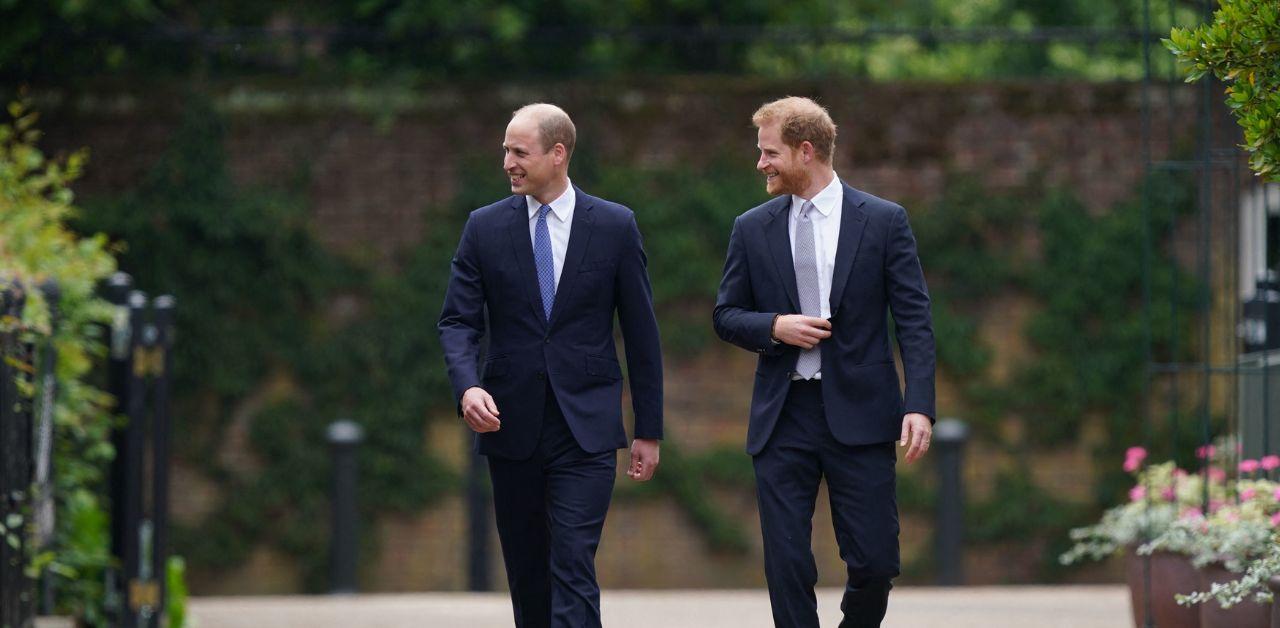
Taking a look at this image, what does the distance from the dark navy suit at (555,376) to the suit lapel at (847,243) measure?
1.79 feet

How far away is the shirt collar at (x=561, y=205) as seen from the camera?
17.1ft

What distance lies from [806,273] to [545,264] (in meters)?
0.73

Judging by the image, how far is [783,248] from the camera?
5.14m

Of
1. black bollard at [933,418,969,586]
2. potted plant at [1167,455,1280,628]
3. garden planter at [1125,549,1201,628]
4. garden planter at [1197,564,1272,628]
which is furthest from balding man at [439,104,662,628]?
black bollard at [933,418,969,586]

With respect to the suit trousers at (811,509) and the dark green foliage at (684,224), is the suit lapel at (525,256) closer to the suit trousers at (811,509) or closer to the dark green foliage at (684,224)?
the suit trousers at (811,509)

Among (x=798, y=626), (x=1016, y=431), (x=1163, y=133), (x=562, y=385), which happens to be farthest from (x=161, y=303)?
(x=1163, y=133)

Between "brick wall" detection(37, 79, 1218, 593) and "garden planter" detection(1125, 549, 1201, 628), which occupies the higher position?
"brick wall" detection(37, 79, 1218, 593)

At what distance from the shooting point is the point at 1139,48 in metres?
12.5

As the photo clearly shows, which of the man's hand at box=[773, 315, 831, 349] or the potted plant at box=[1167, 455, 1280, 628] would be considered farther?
the potted plant at box=[1167, 455, 1280, 628]

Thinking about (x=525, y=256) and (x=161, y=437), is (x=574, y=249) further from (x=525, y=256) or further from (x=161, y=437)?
(x=161, y=437)

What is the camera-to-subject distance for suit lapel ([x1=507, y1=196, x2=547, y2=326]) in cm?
512

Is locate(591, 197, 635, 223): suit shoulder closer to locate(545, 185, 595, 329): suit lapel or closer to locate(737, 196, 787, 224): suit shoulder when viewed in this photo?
locate(545, 185, 595, 329): suit lapel

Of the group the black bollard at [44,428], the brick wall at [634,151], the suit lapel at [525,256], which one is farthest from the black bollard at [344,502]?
the suit lapel at [525,256]

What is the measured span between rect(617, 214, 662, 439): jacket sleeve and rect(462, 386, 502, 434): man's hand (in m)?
0.50
